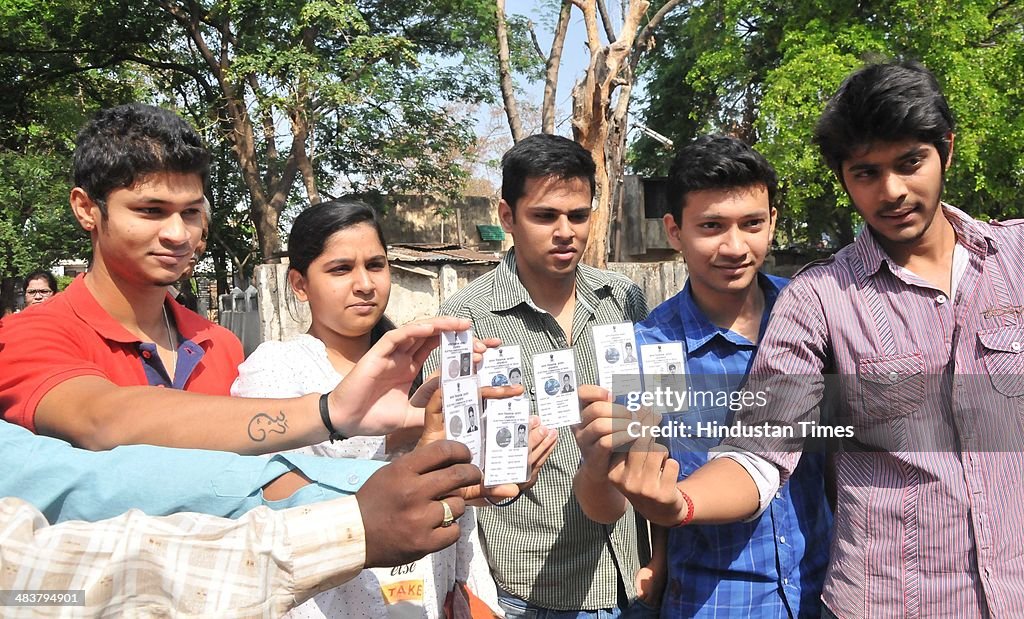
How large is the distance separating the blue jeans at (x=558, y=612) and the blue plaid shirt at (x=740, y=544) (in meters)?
0.18

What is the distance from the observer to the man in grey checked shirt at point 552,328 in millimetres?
2625

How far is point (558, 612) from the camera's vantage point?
8.59 ft

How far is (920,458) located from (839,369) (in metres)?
0.28

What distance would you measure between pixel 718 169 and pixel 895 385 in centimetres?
86

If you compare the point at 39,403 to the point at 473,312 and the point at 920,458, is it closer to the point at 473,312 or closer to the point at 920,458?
the point at 473,312

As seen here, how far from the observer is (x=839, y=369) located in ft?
6.70

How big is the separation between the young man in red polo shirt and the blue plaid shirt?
0.82 m

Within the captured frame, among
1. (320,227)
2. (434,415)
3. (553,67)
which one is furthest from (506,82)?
(434,415)

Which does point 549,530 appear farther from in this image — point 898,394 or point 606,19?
point 606,19

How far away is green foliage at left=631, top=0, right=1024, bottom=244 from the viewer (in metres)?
13.4

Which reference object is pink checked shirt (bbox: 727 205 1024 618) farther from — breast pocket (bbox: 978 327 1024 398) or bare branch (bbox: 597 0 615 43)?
bare branch (bbox: 597 0 615 43)

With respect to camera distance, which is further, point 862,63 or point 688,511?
point 862,63

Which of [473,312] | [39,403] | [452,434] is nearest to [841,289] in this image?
[452,434]

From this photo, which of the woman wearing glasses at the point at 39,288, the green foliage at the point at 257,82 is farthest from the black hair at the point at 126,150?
the green foliage at the point at 257,82
